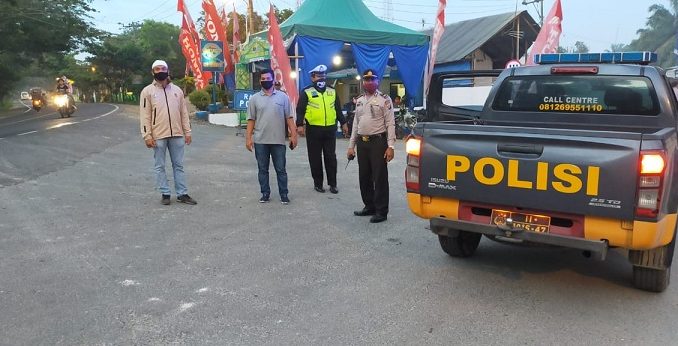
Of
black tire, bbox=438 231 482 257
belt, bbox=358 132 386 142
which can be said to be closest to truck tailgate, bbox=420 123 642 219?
black tire, bbox=438 231 482 257

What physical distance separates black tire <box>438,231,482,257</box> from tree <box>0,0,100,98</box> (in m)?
24.6

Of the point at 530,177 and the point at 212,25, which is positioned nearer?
the point at 530,177

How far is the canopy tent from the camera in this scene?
51.0 ft

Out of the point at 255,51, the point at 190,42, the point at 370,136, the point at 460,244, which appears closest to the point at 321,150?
the point at 370,136

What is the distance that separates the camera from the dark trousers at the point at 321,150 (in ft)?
25.3

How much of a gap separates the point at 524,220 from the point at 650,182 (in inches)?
32.1

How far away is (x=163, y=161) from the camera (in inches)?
264

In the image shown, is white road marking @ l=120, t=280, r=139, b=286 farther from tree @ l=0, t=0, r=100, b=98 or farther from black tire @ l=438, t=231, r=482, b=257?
tree @ l=0, t=0, r=100, b=98

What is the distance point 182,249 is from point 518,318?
3.04m

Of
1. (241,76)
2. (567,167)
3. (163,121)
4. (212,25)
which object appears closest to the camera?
(567,167)

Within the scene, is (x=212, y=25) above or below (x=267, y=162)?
above

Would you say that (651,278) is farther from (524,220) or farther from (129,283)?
(129,283)

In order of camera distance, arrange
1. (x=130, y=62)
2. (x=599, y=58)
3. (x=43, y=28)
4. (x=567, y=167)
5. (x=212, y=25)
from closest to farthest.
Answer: (x=567, y=167)
(x=599, y=58)
(x=212, y=25)
(x=43, y=28)
(x=130, y=62)

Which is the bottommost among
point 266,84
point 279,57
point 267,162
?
point 267,162
